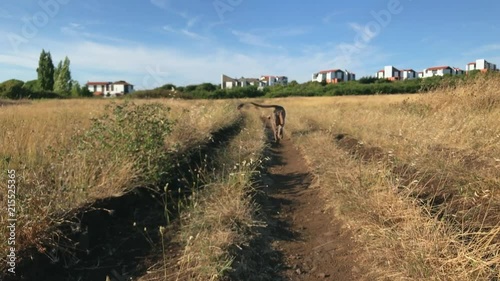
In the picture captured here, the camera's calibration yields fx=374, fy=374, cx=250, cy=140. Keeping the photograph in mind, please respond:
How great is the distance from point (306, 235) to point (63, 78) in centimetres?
7103

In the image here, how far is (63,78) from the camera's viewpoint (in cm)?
6612

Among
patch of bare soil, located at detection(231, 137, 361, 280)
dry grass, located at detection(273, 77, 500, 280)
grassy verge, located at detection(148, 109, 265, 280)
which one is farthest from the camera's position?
patch of bare soil, located at detection(231, 137, 361, 280)

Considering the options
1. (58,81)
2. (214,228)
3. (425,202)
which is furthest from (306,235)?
(58,81)

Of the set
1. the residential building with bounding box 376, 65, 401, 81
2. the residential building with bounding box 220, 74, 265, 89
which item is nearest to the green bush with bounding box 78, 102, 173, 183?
the residential building with bounding box 376, 65, 401, 81

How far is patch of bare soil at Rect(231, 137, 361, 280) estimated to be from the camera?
3.76 m

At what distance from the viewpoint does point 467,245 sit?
3027 millimetres

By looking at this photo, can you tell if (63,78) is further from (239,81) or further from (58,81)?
(239,81)

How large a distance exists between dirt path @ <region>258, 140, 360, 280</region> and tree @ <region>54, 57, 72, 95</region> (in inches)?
2545

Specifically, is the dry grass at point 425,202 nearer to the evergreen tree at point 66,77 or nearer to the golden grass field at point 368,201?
the golden grass field at point 368,201

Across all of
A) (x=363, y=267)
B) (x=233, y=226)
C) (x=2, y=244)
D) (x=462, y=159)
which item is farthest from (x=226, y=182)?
(x=462, y=159)

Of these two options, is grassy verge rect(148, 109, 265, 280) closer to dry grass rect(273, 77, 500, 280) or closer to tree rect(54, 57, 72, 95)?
dry grass rect(273, 77, 500, 280)

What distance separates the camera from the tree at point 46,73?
65256 millimetres

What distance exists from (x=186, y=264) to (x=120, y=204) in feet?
5.56

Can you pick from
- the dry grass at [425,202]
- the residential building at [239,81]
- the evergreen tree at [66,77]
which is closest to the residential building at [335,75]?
the residential building at [239,81]
